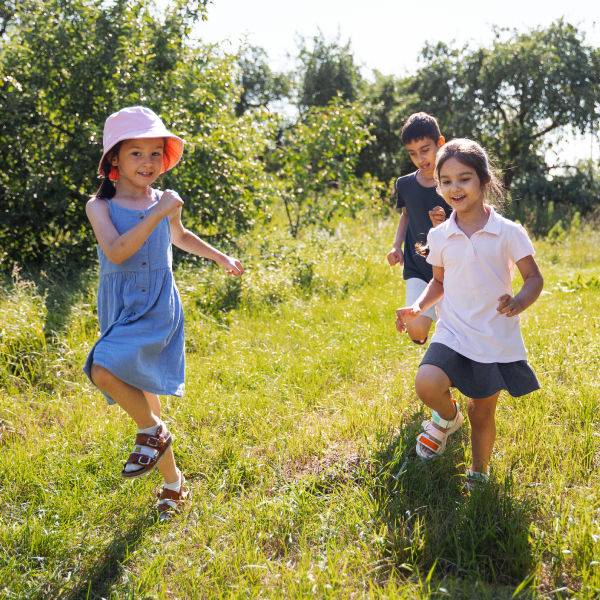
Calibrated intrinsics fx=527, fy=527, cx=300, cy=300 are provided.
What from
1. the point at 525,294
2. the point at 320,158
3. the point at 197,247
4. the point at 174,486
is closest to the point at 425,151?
the point at 525,294

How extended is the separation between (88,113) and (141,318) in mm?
5926

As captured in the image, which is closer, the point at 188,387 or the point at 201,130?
the point at 188,387

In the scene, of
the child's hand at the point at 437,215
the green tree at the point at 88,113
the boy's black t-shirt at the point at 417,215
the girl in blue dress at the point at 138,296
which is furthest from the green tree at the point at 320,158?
the girl in blue dress at the point at 138,296

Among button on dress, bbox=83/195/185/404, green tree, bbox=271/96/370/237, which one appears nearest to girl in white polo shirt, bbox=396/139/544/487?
button on dress, bbox=83/195/185/404

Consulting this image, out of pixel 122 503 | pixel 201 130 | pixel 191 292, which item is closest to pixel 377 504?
pixel 122 503

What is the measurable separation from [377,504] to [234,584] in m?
0.71

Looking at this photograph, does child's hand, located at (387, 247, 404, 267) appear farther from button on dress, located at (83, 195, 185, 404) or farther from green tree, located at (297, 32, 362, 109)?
green tree, located at (297, 32, 362, 109)

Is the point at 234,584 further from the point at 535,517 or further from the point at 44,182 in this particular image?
the point at 44,182

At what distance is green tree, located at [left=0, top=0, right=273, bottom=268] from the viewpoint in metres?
6.93

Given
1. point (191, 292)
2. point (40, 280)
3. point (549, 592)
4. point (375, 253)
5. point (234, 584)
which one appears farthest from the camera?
point (375, 253)

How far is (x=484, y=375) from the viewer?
2.43 meters

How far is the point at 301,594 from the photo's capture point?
1877mm

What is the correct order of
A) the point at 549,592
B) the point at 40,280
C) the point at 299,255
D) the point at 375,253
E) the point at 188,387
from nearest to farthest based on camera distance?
the point at 549,592 → the point at 188,387 → the point at 40,280 → the point at 299,255 → the point at 375,253

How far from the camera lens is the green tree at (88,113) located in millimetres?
6930
